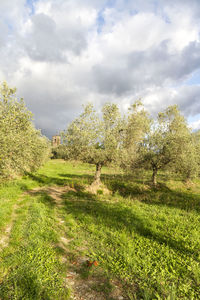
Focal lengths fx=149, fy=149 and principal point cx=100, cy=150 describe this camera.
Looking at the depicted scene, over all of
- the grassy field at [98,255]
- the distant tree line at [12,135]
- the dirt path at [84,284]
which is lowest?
the dirt path at [84,284]

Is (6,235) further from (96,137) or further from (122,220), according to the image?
(96,137)

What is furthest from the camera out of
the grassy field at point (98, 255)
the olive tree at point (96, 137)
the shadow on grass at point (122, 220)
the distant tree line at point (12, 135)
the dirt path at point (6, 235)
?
the olive tree at point (96, 137)

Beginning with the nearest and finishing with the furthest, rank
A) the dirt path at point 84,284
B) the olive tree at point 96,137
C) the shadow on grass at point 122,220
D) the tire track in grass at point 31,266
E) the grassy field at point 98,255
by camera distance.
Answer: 1. the tire track in grass at point 31,266
2. the dirt path at point 84,284
3. the grassy field at point 98,255
4. the shadow on grass at point 122,220
5. the olive tree at point 96,137

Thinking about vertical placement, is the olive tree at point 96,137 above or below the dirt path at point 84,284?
above

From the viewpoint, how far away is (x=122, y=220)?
11031mm

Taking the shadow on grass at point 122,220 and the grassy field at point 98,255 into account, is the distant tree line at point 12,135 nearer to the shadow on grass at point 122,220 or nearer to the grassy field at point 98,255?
the grassy field at point 98,255

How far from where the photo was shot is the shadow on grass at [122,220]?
8361 mm

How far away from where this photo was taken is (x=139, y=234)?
29.9 ft

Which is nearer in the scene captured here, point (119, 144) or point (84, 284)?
point (84, 284)

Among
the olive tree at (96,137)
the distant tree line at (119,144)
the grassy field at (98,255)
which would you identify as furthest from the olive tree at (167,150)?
the grassy field at (98,255)

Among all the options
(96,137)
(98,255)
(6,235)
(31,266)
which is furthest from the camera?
(96,137)

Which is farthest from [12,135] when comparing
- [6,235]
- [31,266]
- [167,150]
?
[167,150]

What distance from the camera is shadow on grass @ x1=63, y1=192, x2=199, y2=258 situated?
836 cm

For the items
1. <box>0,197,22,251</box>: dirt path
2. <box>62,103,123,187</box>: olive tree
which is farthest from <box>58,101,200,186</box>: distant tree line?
<box>0,197,22,251</box>: dirt path
